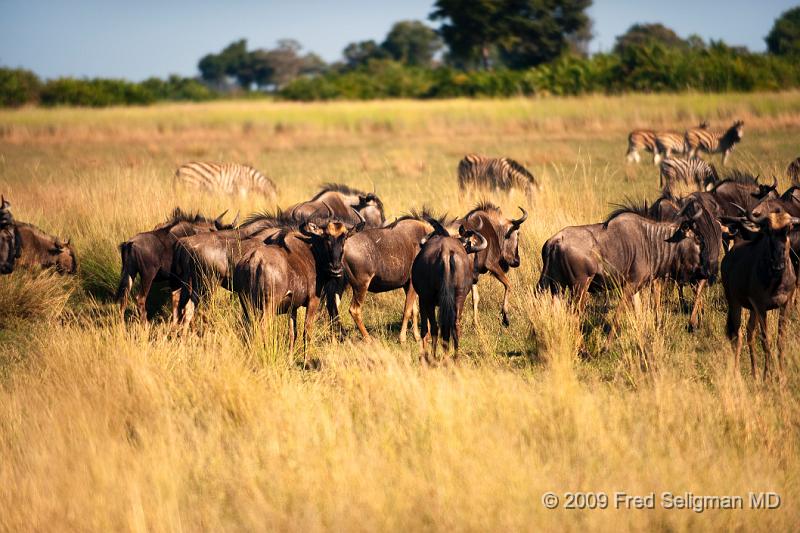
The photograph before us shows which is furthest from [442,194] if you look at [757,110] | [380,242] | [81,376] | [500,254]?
[757,110]

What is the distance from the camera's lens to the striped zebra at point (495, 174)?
508 inches

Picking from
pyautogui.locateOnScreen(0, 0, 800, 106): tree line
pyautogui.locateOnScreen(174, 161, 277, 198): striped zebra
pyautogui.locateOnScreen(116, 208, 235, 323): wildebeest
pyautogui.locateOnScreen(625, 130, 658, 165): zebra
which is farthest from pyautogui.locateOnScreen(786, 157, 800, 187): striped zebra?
pyautogui.locateOnScreen(0, 0, 800, 106): tree line

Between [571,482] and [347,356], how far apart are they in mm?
2559

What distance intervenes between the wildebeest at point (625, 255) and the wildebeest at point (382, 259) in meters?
1.14

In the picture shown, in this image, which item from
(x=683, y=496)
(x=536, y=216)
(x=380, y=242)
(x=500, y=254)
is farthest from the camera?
(x=536, y=216)

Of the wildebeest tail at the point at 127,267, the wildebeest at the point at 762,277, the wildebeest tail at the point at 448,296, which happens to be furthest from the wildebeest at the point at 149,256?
the wildebeest at the point at 762,277

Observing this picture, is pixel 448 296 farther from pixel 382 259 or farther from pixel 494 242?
pixel 494 242

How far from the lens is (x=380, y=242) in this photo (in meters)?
7.39

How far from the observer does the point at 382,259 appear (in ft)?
24.1

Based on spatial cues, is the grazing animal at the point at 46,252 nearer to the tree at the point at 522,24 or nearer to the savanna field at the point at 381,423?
the savanna field at the point at 381,423

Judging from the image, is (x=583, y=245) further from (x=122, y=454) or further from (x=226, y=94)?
(x=226, y=94)

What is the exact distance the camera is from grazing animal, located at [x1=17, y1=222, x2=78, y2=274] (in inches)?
366

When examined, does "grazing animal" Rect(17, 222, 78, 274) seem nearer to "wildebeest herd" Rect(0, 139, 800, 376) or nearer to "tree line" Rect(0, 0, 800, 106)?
"wildebeest herd" Rect(0, 139, 800, 376)

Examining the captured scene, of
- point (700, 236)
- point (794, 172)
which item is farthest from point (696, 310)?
point (794, 172)
